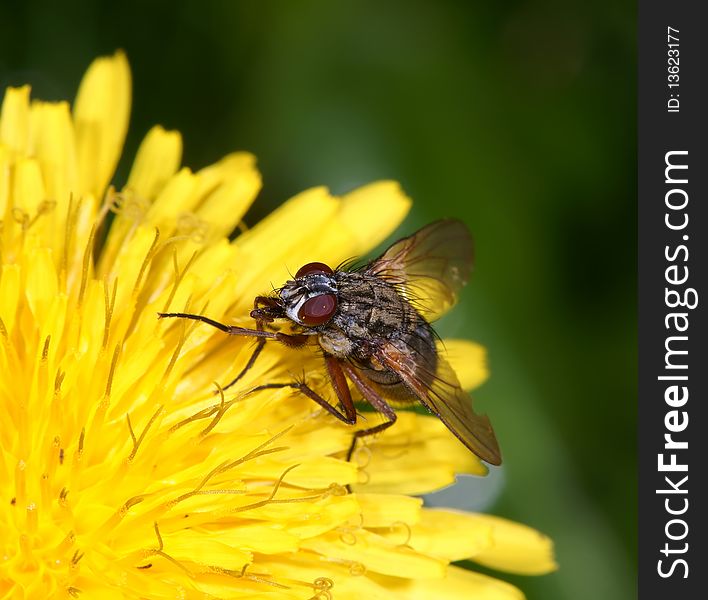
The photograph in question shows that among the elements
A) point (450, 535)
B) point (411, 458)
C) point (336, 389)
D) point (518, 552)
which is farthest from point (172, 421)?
point (518, 552)

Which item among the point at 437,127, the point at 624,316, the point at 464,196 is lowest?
the point at 624,316

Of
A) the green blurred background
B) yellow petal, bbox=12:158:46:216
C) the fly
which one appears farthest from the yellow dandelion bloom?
the green blurred background

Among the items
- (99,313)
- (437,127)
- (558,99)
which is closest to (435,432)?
(99,313)

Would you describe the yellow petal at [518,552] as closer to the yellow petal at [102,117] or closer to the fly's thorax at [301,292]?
the fly's thorax at [301,292]

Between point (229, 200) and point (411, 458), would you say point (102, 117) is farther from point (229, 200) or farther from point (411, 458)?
point (411, 458)

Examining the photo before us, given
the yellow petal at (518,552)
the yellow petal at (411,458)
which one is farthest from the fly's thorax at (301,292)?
the yellow petal at (518,552)

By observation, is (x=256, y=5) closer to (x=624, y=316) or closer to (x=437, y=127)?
(x=437, y=127)
